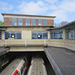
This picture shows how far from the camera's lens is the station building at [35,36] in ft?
36.6

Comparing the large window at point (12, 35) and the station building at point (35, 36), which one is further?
the large window at point (12, 35)

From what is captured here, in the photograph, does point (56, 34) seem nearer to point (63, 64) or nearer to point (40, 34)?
point (40, 34)

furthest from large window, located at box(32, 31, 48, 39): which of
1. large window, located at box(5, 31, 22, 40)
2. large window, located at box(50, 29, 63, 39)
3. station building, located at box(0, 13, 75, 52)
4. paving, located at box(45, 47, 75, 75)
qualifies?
paving, located at box(45, 47, 75, 75)

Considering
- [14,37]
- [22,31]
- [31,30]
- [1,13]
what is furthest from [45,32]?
[1,13]

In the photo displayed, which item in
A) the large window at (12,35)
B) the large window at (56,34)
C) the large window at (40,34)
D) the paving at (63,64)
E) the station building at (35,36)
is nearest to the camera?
the paving at (63,64)

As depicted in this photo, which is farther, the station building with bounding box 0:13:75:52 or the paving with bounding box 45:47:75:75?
the station building with bounding box 0:13:75:52

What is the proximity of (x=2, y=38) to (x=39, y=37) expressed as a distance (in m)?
9.52

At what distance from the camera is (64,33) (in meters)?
12.2

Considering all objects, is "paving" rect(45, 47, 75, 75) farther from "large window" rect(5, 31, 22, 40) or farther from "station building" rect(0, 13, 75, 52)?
"large window" rect(5, 31, 22, 40)

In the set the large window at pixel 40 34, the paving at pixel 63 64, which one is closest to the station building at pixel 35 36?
the large window at pixel 40 34

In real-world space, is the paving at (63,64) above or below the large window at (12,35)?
below

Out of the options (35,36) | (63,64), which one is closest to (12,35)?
(35,36)

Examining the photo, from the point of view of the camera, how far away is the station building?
11141mm

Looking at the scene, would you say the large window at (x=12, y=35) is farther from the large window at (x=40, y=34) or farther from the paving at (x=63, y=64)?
the paving at (x=63, y=64)
